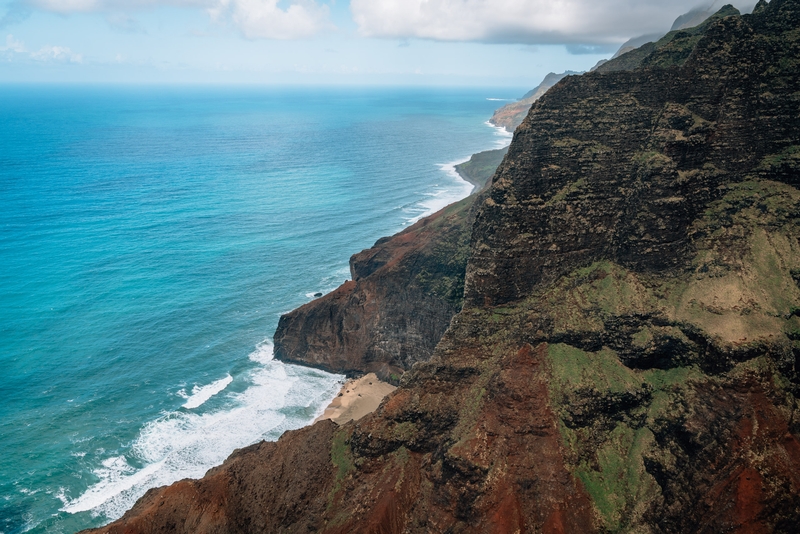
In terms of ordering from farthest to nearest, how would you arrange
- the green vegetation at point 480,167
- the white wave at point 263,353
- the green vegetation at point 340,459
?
the green vegetation at point 480,167, the white wave at point 263,353, the green vegetation at point 340,459

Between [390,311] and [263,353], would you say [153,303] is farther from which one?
[390,311]

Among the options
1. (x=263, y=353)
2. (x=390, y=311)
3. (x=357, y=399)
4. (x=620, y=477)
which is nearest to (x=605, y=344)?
(x=620, y=477)

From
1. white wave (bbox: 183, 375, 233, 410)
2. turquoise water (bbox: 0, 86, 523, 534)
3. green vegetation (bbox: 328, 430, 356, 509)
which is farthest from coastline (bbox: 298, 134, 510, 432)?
green vegetation (bbox: 328, 430, 356, 509)

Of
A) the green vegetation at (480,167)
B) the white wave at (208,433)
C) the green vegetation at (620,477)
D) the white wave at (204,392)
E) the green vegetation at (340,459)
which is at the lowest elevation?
the white wave at (208,433)

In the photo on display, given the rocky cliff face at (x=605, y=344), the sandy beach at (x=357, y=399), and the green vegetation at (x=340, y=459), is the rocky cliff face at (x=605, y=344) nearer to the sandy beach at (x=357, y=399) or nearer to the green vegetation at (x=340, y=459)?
the green vegetation at (x=340, y=459)

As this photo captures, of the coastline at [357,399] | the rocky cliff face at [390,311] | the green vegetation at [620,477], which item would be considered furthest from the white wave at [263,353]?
the green vegetation at [620,477]

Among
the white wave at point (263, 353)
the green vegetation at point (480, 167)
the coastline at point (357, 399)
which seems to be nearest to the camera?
the coastline at point (357, 399)
